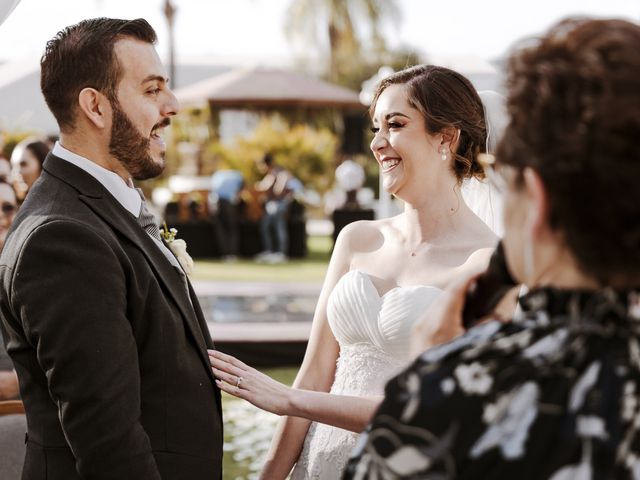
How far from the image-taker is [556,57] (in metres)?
1.16

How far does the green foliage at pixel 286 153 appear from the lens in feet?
65.5

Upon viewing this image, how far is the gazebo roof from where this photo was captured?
2019 cm

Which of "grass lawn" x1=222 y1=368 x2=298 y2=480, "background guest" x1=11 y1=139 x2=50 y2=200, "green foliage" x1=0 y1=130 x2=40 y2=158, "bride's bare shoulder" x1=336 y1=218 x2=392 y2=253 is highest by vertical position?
"bride's bare shoulder" x1=336 y1=218 x2=392 y2=253

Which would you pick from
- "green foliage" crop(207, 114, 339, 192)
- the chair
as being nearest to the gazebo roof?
"green foliage" crop(207, 114, 339, 192)

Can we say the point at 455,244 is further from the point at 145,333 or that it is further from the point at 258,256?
the point at 258,256

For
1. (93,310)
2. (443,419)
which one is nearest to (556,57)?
(443,419)

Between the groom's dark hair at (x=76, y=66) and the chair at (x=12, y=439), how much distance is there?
5.13 feet

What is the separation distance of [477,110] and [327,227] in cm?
2138

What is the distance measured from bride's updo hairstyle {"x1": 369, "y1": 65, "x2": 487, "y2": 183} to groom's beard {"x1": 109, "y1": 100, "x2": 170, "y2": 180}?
98 cm

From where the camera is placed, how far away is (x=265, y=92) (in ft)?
67.2

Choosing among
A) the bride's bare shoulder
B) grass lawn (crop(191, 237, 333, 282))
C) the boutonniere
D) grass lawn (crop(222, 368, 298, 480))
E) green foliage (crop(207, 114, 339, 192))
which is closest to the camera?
the boutonniere

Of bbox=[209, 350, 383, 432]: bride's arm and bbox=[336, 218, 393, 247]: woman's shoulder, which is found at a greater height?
bbox=[336, 218, 393, 247]: woman's shoulder

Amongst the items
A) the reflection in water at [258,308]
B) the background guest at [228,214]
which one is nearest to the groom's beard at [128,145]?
the reflection in water at [258,308]

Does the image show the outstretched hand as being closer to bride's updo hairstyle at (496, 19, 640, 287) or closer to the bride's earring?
the bride's earring
